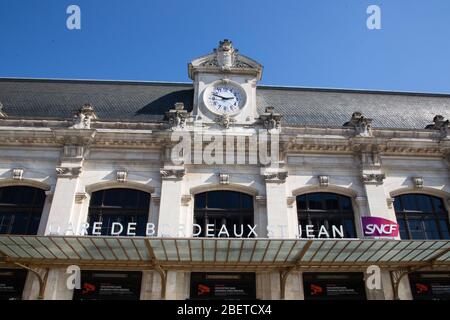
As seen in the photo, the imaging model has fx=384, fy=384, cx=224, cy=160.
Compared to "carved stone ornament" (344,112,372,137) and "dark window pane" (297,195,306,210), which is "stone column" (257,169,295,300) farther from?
"carved stone ornament" (344,112,372,137)

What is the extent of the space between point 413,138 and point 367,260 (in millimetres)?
8140

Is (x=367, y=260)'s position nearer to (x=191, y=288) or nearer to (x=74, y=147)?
(x=191, y=288)

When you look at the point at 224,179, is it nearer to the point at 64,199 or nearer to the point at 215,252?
the point at 215,252

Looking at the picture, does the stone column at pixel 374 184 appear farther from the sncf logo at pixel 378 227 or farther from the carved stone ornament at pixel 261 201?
the carved stone ornament at pixel 261 201

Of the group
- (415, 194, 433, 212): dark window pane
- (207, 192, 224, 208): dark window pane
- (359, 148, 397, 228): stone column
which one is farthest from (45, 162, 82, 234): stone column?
(415, 194, 433, 212): dark window pane

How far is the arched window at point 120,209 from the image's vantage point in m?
17.0

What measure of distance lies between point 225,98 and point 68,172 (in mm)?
8787

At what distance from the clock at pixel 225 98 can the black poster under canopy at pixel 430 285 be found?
11352 mm

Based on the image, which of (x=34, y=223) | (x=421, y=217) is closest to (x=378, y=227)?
(x=421, y=217)

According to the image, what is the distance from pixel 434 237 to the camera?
697 inches

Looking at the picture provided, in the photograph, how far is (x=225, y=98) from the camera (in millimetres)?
20797

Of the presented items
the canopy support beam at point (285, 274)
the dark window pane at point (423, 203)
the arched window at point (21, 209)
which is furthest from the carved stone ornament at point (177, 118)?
the dark window pane at point (423, 203)

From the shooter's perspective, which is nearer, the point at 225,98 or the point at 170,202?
the point at 170,202
